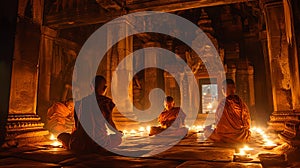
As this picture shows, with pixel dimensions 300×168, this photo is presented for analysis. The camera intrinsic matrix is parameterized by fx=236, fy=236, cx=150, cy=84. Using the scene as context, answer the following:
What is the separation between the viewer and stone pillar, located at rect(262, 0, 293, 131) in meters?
6.45

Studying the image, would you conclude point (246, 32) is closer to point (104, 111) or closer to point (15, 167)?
point (104, 111)

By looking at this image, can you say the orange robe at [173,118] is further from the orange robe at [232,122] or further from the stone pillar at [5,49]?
the stone pillar at [5,49]

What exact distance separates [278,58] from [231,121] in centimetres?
290

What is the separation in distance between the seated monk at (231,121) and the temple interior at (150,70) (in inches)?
15.9

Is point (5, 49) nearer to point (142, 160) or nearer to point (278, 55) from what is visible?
point (142, 160)

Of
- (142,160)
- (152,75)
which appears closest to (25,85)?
(142,160)

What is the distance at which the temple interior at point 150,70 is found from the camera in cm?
355

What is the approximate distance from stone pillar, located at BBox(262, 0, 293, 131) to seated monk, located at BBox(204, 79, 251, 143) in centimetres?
175

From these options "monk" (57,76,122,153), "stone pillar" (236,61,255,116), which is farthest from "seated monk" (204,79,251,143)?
"stone pillar" (236,61,255,116)

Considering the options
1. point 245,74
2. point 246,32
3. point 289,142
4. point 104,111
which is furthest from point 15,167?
point 246,32

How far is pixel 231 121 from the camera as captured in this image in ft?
16.6

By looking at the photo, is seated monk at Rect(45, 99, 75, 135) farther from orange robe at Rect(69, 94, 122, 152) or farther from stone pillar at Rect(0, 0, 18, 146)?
stone pillar at Rect(0, 0, 18, 146)

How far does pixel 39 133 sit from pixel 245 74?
9553 millimetres

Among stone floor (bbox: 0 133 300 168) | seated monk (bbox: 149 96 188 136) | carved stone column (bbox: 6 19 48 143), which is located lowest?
stone floor (bbox: 0 133 300 168)
